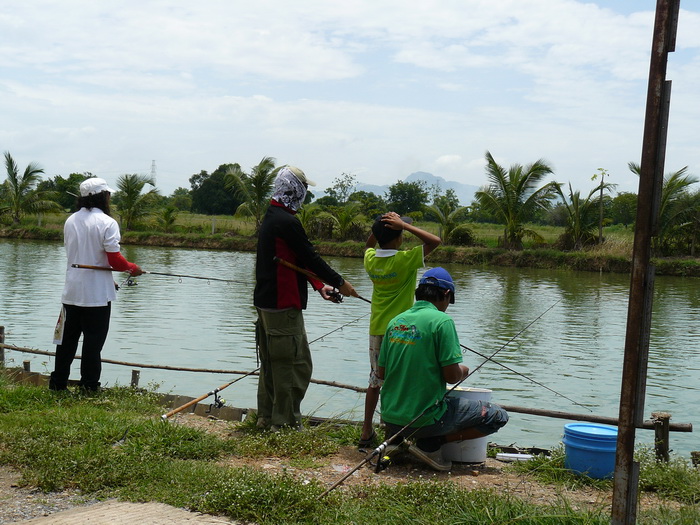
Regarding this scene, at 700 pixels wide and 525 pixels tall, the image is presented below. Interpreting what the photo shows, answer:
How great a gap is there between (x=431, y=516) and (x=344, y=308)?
1467 cm

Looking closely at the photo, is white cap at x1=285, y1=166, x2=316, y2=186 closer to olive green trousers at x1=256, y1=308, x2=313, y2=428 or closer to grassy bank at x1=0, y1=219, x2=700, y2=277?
olive green trousers at x1=256, y1=308, x2=313, y2=428

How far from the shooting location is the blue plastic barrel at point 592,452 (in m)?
4.54

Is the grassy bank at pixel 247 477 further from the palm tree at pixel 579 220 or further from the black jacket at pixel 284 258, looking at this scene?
the palm tree at pixel 579 220

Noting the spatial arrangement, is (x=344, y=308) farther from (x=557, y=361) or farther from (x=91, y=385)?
(x=91, y=385)

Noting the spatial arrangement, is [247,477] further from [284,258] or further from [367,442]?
[284,258]

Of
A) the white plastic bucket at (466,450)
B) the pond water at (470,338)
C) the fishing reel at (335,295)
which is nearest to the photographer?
the white plastic bucket at (466,450)

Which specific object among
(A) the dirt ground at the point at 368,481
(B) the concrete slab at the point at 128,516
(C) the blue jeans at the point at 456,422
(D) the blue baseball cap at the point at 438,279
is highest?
(D) the blue baseball cap at the point at 438,279

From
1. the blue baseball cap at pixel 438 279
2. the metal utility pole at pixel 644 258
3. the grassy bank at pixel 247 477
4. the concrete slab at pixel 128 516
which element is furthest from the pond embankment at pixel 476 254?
the concrete slab at pixel 128 516

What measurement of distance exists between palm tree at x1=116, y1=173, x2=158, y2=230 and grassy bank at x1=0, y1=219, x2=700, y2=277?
1278 millimetres

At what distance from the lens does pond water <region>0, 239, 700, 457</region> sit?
941 centimetres

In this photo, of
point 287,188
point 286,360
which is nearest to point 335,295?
point 286,360

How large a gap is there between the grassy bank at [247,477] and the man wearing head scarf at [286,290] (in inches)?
11.5

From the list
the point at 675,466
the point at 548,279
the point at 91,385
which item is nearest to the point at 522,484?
the point at 675,466

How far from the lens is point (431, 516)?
3.65 metres
